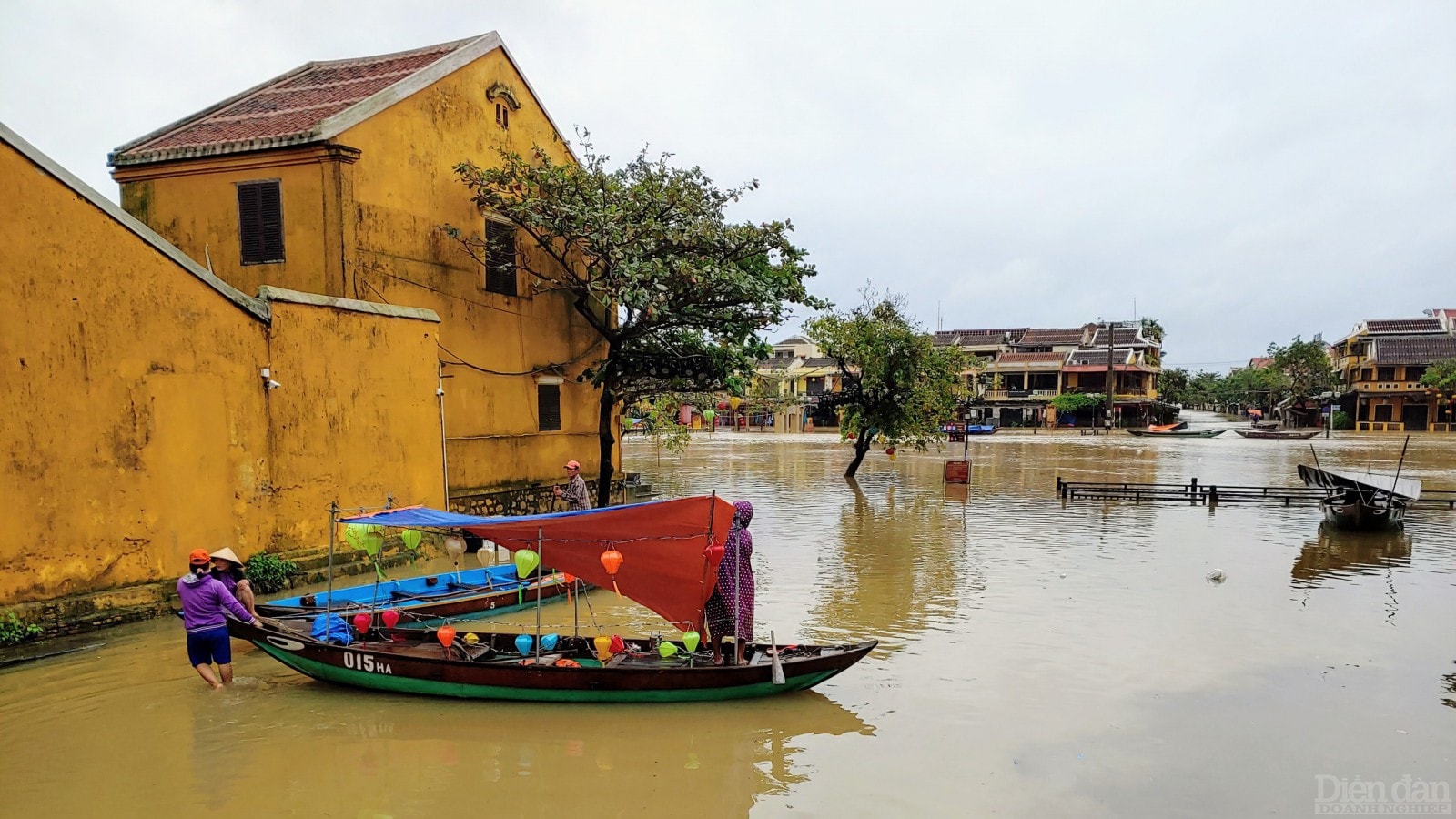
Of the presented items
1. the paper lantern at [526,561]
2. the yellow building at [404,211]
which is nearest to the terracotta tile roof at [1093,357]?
the yellow building at [404,211]

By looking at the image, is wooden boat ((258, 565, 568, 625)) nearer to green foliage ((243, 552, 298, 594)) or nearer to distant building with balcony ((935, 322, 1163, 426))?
green foliage ((243, 552, 298, 594))

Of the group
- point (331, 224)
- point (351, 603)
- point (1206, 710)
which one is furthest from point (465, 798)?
point (331, 224)

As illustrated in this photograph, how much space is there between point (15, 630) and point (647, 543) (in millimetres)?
7405

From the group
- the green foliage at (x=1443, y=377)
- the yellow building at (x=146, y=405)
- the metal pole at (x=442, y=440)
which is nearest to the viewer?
the yellow building at (x=146, y=405)

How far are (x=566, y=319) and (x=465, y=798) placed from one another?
1445cm

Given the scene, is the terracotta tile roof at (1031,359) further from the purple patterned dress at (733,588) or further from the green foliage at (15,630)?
the green foliage at (15,630)

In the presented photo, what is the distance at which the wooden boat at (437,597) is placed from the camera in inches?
398

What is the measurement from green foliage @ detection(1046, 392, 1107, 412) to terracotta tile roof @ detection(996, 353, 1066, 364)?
3770mm

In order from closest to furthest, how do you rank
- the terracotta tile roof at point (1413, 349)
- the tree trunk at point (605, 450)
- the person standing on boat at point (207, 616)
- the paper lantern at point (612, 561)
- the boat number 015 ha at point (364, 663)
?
the person standing on boat at point (207, 616) → the boat number 015 ha at point (364, 663) → the paper lantern at point (612, 561) → the tree trunk at point (605, 450) → the terracotta tile roof at point (1413, 349)

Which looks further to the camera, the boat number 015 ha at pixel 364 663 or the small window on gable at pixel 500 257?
the small window on gable at pixel 500 257

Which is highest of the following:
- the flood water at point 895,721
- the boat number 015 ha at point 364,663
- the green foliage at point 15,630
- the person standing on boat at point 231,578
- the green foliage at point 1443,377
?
the green foliage at point 1443,377

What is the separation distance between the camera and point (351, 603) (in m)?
10.4

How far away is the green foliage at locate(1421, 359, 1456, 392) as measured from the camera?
5253cm

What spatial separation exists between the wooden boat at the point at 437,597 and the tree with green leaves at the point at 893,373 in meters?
17.0
